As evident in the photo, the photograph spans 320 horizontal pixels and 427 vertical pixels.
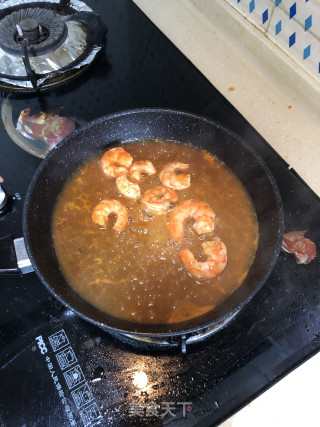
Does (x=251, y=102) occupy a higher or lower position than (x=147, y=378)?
higher

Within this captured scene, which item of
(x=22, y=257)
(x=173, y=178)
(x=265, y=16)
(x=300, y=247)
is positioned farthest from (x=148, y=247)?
(x=265, y=16)

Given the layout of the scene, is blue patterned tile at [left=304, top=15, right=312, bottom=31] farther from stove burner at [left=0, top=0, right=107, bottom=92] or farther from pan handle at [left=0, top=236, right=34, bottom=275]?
pan handle at [left=0, top=236, right=34, bottom=275]

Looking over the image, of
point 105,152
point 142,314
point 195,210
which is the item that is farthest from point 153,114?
point 142,314

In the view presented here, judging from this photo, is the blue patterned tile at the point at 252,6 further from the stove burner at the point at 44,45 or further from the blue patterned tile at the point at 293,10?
the stove burner at the point at 44,45

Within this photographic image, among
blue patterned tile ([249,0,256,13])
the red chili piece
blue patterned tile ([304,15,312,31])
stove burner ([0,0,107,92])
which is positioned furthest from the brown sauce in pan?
blue patterned tile ([249,0,256,13])

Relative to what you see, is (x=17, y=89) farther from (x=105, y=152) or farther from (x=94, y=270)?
(x=94, y=270)

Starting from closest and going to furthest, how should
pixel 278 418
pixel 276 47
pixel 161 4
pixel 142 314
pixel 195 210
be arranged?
pixel 278 418
pixel 142 314
pixel 195 210
pixel 276 47
pixel 161 4
